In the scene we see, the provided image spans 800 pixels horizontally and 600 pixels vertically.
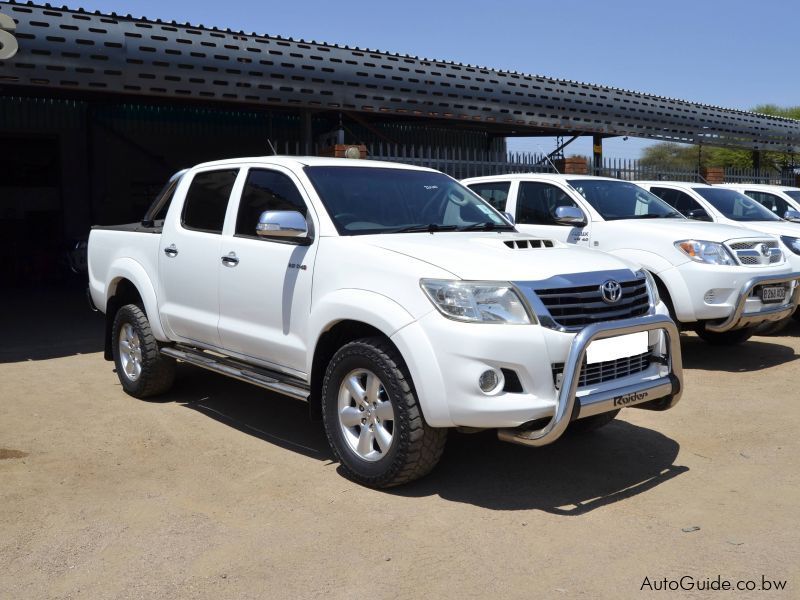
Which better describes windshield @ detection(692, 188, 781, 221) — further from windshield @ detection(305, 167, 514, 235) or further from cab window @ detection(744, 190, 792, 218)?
windshield @ detection(305, 167, 514, 235)

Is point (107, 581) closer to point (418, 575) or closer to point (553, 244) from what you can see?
point (418, 575)

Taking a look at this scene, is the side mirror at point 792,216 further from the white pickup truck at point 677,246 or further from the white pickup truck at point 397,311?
the white pickup truck at point 397,311

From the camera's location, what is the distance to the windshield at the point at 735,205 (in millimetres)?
10562

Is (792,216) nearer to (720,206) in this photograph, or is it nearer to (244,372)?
(720,206)

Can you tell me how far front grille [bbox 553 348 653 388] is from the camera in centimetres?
418

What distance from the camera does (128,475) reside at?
4902 mm

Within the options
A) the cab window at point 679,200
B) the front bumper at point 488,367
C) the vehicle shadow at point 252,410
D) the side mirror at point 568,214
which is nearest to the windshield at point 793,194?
the cab window at point 679,200

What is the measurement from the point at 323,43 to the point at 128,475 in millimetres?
8499

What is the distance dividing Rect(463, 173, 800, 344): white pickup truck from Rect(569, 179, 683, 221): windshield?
1 cm

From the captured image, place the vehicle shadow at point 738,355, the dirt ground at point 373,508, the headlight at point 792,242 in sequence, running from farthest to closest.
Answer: the headlight at point 792,242 → the vehicle shadow at point 738,355 → the dirt ground at point 373,508

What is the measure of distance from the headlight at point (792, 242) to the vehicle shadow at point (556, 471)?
197 inches

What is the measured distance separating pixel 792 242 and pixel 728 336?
176cm

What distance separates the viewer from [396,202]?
17.9 ft

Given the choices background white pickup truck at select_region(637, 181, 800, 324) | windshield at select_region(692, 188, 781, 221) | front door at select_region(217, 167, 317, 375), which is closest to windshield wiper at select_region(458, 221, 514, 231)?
front door at select_region(217, 167, 317, 375)
